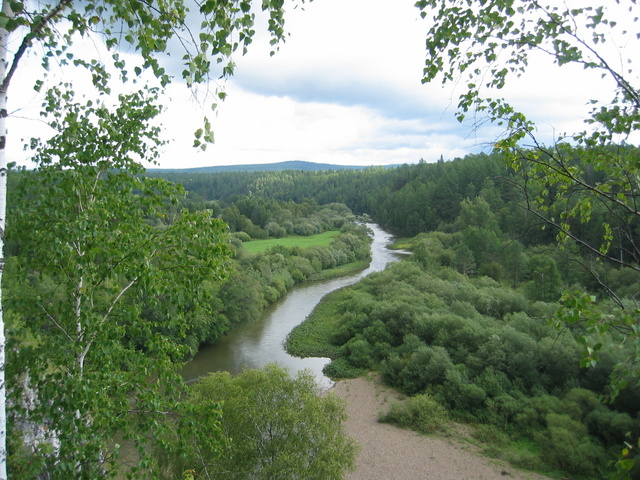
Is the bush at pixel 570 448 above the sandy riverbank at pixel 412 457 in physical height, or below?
above

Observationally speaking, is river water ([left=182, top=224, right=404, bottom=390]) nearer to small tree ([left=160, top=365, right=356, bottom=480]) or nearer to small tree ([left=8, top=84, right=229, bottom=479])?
small tree ([left=160, top=365, right=356, bottom=480])

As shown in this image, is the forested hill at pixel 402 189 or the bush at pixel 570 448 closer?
the bush at pixel 570 448

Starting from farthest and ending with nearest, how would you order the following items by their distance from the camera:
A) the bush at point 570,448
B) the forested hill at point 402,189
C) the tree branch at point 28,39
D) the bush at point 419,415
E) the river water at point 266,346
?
the forested hill at point 402,189 < the river water at point 266,346 < the bush at point 419,415 < the bush at point 570,448 < the tree branch at point 28,39

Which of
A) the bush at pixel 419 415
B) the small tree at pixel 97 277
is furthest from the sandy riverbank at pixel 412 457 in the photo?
the small tree at pixel 97 277

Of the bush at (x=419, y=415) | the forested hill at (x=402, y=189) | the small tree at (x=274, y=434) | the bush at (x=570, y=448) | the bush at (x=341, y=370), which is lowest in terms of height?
the bush at (x=341, y=370)

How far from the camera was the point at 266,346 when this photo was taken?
21.7 m

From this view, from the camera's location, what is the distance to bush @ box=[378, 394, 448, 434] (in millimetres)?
14320

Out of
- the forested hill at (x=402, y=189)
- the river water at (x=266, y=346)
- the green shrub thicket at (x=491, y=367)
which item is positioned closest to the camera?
the green shrub thicket at (x=491, y=367)

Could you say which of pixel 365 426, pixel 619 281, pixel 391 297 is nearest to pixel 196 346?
pixel 365 426

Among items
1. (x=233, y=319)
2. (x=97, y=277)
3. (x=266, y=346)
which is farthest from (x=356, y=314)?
(x=97, y=277)

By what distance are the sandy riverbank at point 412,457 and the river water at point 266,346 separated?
253 cm

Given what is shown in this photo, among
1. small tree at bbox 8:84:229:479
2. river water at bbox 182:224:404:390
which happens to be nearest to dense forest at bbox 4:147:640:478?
small tree at bbox 8:84:229:479

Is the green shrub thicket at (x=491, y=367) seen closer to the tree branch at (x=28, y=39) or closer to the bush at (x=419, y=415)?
the bush at (x=419, y=415)

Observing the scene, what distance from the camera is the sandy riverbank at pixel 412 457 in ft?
37.6
